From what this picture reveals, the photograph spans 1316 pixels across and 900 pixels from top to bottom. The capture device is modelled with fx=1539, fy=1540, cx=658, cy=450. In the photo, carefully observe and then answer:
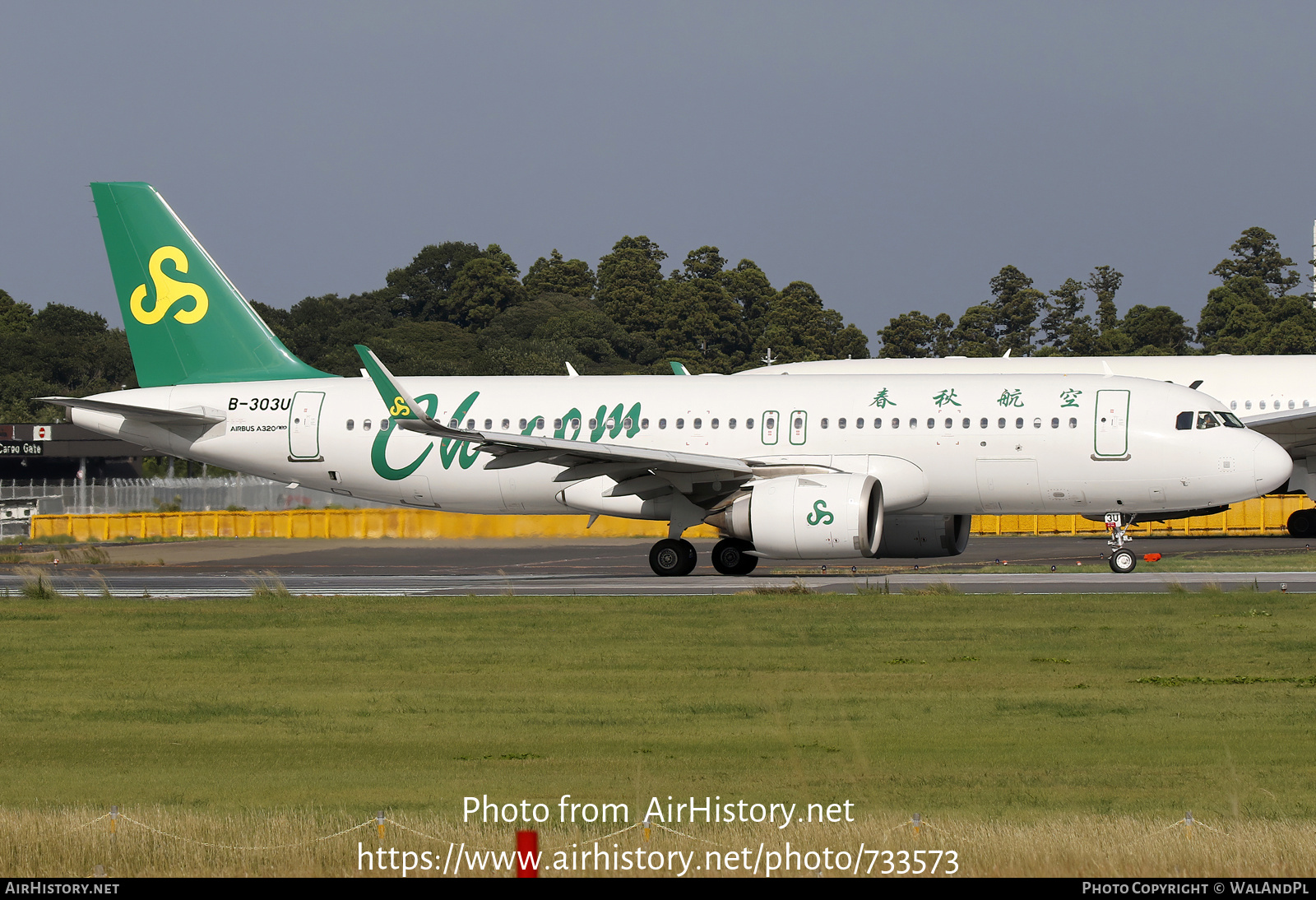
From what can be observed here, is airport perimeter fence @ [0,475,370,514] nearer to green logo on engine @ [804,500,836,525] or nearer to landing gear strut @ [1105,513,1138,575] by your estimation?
green logo on engine @ [804,500,836,525]

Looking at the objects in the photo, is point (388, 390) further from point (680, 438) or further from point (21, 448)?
point (21, 448)

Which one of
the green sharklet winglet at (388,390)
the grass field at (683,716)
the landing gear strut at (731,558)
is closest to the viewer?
the grass field at (683,716)

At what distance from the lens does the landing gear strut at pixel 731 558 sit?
2917 cm

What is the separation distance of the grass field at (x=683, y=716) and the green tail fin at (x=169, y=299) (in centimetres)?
1010

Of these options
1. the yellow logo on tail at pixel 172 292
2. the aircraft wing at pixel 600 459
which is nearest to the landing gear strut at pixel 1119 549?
the aircraft wing at pixel 600 459

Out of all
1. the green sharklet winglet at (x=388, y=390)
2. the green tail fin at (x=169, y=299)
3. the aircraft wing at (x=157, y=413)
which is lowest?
the aircraft wing at (x=157, y=413)

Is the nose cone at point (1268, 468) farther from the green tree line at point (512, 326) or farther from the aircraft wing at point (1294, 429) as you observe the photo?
the green tree line at point (512, 326)

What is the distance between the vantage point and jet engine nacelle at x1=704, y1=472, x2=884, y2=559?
2577cm

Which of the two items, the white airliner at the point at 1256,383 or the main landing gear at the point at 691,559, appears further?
the white airliner at the point at 1256,383

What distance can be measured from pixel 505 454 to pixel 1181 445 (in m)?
11.9

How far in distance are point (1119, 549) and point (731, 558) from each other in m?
7.35

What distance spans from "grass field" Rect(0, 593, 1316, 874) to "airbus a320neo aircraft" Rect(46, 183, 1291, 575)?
17.3 feet

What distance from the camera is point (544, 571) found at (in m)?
34.8

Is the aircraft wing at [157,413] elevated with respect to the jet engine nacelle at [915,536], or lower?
elevated
